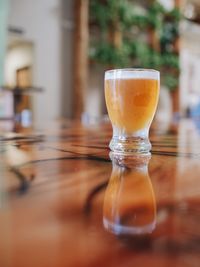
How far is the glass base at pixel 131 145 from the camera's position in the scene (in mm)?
532

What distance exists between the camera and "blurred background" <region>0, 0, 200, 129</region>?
3.95 meters

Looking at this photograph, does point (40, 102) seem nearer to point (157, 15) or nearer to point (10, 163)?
point (157, 15)

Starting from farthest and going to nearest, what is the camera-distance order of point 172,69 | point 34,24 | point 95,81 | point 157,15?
point 172,69, point 157,15, point 95,81, point 34,24

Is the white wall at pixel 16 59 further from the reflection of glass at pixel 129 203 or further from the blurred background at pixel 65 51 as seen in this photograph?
the reflection of glass at pixel 129 203

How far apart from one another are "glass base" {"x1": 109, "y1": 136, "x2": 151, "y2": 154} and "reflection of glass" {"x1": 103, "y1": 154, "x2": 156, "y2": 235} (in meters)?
0.14

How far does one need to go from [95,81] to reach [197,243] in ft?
15.4

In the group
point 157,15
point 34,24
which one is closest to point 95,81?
point 34,24

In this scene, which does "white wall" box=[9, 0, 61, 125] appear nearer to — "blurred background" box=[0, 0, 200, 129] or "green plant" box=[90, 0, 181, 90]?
"blurred background" box=[0, 0, 200, 129]

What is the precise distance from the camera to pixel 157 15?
5.39m

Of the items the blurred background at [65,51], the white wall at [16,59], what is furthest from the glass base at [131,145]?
the white wall at [16,59]

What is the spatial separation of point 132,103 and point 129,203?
0.35 metres

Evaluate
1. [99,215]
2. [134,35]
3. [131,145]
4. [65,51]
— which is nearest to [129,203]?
[99,215]

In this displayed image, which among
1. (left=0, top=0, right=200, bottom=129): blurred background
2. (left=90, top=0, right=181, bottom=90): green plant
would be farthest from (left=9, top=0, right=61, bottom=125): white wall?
(left=90, top=0, right=181, bottom=90): green plant

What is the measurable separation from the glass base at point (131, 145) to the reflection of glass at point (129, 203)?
0.48 ft
